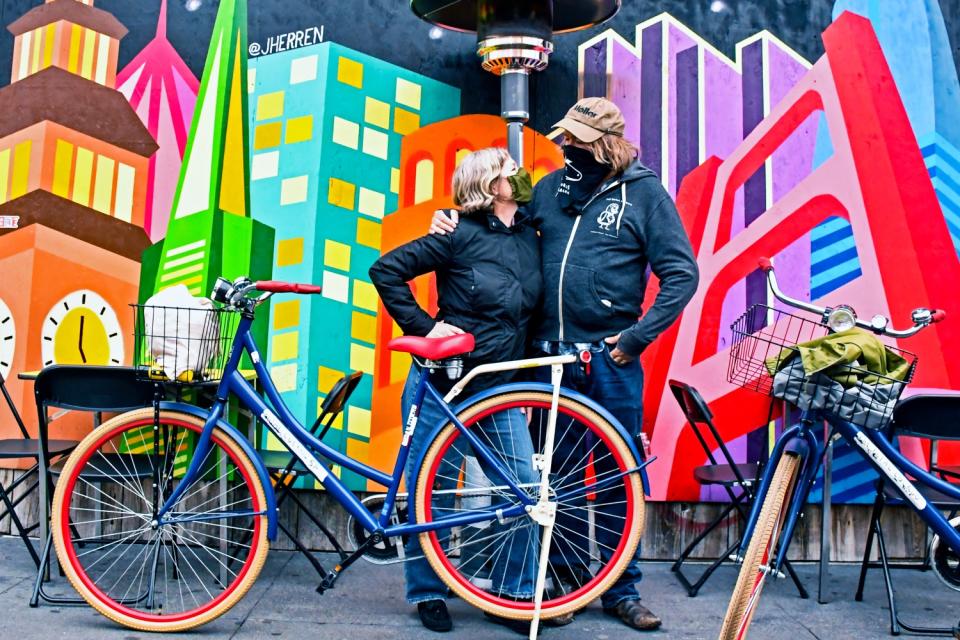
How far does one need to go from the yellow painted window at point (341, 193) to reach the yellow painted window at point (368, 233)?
0.10m

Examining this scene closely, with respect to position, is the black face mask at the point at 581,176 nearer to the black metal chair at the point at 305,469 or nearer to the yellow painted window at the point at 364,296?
the black metal chair at the point at 305,469

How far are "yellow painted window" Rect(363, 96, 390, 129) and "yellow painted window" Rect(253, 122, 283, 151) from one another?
48 centimetres

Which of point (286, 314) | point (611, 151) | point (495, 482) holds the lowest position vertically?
point (495, 482)

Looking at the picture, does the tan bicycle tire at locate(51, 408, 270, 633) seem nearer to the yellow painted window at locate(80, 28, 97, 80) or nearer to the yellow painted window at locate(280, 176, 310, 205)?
→ the yellow painted window at locate(280, 176, 310, 205)

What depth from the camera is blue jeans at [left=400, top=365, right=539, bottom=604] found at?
4.21m

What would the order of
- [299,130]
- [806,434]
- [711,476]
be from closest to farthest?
[806,434], [711,476], [299,130]

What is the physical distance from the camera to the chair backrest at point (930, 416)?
177 inches

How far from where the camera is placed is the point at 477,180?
432 centimetres

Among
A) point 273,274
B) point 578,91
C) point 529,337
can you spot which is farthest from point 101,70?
point 529,337

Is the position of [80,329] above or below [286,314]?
below

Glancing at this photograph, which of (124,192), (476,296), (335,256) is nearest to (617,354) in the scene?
(476,296)

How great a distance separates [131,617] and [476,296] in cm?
185

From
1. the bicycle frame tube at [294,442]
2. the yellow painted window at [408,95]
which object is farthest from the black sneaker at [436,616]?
the yellow painted window at [408,95]

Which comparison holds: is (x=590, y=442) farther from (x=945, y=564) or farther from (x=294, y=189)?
(x=294, y=189)
